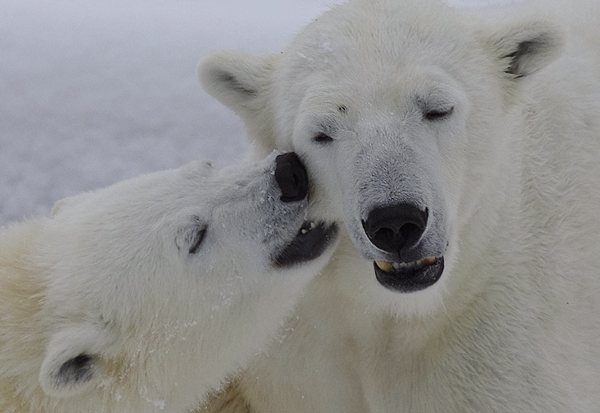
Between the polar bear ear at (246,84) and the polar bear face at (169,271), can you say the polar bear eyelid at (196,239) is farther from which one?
the polar bear ear at (246,84)

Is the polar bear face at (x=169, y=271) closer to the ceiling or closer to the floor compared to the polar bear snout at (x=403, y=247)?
closer to the floor

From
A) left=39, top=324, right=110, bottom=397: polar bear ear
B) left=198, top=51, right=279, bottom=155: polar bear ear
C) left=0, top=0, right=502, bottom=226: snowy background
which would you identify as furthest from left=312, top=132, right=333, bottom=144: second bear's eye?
left=0, top=0, right=502, bottom=226: snowy background

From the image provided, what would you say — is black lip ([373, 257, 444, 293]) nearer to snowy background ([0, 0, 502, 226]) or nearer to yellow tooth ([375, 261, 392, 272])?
yellow tooth ([375, 261, 392, 272])

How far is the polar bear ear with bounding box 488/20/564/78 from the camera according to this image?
2.28 meters

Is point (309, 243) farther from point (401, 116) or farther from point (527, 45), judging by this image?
point (527, 45)

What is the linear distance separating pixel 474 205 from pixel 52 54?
4.50m

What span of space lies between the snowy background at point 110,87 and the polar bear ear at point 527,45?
8.32 ft

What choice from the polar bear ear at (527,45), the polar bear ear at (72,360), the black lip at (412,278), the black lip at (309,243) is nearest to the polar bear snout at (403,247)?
the black lip at (412,278)

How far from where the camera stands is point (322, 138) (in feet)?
6.66

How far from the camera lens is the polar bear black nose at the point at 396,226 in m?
1.77

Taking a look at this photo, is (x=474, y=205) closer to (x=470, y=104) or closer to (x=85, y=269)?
(x=470, y=104)

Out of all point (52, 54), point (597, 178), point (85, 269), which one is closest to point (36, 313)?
point (85, 269)

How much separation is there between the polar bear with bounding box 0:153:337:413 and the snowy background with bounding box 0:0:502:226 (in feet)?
5.98

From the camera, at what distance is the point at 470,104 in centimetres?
212
